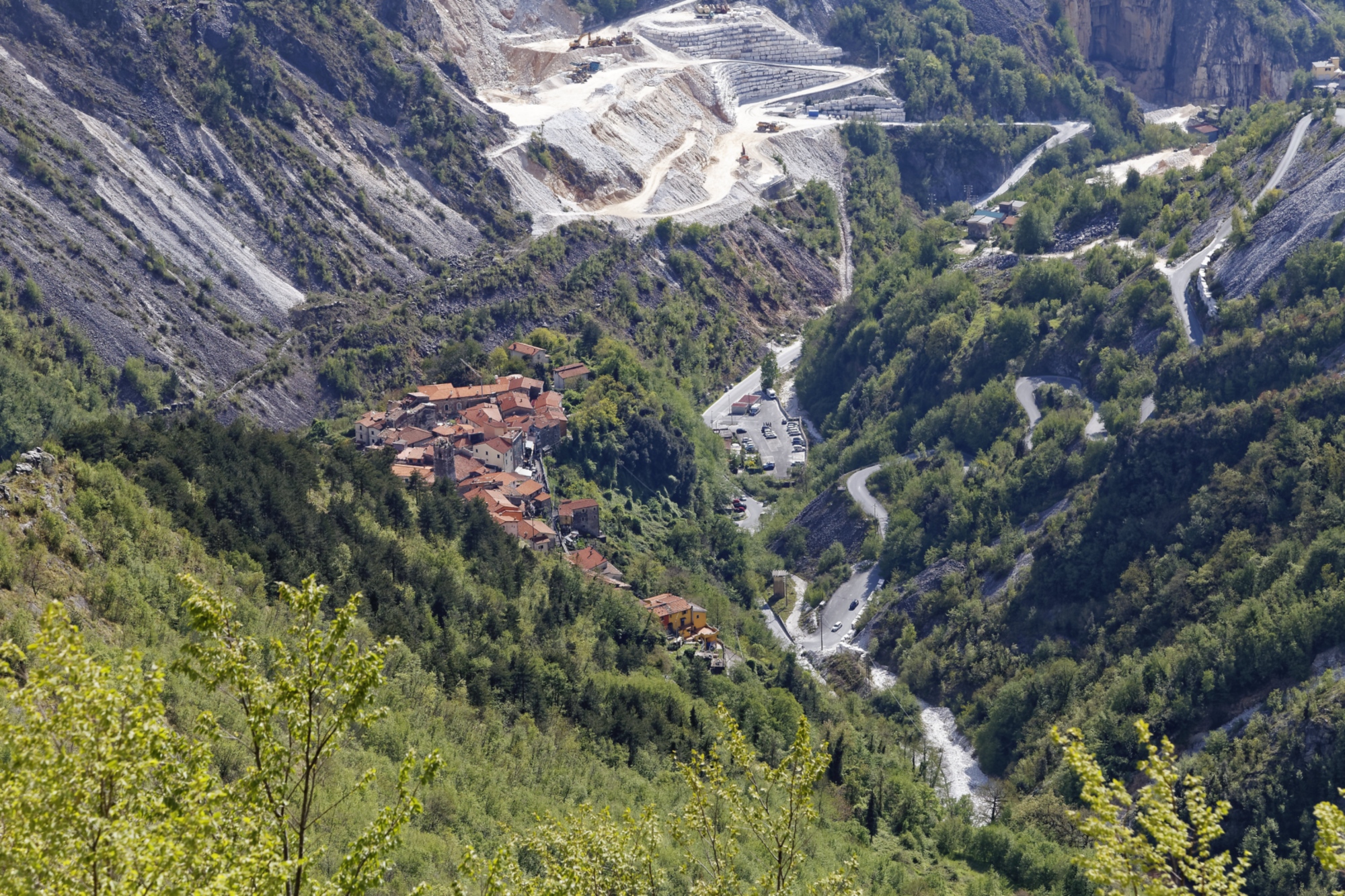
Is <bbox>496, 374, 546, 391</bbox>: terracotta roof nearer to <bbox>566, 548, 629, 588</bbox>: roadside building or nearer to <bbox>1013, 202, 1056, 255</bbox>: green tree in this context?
<bbox>566, 548, 629, 588</bbox>: roadside building

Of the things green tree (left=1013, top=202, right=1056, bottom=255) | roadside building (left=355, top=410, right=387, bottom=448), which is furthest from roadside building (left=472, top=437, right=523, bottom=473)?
green tree (left=1013, top=202, right=1056, bottom=255)

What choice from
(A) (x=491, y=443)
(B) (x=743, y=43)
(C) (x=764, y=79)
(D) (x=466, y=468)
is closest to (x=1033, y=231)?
(A) (x=491, y=443)

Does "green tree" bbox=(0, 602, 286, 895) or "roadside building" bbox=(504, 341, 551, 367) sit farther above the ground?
"green tree" bbox=(0, 602, 286, 895)

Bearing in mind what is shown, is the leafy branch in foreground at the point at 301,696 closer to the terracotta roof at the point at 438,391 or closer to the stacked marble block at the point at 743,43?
the terracotta roof at the point at 438,391

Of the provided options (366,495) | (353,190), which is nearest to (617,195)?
(353,190)

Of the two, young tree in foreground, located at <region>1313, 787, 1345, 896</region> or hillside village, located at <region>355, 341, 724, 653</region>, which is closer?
young tree in foreground, located at <region>1313, 787, 1345, 896</region>

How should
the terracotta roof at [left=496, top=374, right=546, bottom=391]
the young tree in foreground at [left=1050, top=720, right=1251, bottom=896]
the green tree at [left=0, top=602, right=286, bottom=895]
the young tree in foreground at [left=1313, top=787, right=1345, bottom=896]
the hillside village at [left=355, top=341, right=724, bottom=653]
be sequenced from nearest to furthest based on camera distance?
the green tree at [left=0, top=602, right=286, bottom=895] < the young tree in foreground at [left=1050, top=720, right=1251, bottom=896] < the young tree in foreground at [left=1313, top=787, right=1345, bottom=896] < the hillside village at [left=355, top=341, right=724, bottom=653] < the terracotta roof at [left=496, top=374, right=546, bottom=391]

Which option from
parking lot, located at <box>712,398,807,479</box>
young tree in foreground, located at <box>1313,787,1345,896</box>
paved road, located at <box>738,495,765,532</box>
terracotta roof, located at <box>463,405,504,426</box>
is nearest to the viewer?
young tree in foreground, located at <box>1313,787,1345,896</box>
